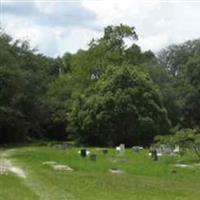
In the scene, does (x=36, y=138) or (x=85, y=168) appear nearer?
(x=85, y=168)

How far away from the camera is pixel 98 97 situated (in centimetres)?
7362

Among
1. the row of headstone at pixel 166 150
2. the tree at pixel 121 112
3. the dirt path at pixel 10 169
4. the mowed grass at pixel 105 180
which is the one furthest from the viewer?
the tree at pixel 121 112

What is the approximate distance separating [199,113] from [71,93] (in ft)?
74.7

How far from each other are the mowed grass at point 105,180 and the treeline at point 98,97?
23.6 metres

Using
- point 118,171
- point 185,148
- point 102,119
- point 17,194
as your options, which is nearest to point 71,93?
point 102,119

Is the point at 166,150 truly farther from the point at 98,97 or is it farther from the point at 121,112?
the point at 98,97

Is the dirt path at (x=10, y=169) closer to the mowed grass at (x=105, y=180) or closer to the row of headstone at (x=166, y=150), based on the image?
the mowed grass at (x=105, y=180)

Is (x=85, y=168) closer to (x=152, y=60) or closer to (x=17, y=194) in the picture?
(x=17, y=194)

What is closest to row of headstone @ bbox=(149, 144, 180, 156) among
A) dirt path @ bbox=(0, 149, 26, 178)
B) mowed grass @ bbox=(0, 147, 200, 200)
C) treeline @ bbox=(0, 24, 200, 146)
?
mowed grass @ bbox=(0, 147, 200, 200)

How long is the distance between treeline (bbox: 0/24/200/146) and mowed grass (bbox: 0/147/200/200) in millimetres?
23566

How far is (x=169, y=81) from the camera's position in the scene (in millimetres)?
100062

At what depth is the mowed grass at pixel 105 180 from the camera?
2416cm

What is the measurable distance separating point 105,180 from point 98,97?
42905mm

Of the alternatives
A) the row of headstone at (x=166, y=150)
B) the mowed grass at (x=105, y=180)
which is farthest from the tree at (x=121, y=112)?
the mowed grass at (x=105, y=180)
